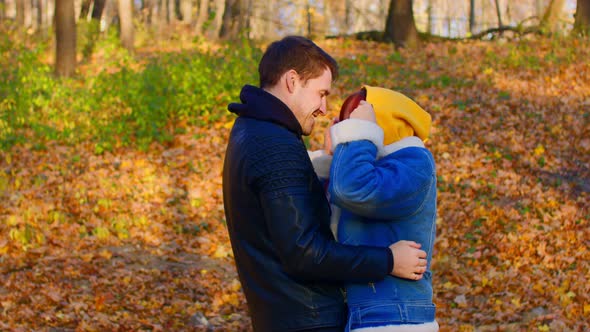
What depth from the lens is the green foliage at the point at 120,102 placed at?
12.7 m

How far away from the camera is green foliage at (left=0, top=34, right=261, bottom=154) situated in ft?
41.7

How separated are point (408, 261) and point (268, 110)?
2.58ft

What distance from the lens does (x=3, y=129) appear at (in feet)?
→ 41.0

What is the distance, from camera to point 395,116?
109 inches

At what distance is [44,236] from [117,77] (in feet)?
21.0

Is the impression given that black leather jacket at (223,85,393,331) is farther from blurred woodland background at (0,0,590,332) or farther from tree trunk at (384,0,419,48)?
tree trunk at (384,0,419,48)

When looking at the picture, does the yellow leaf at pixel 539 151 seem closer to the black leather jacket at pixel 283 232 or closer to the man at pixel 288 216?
the man at pixel 288 216

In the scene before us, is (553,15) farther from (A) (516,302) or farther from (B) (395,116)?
(B) (395,116)

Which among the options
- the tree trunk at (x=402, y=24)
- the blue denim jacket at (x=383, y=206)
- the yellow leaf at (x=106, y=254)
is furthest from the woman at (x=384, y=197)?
the tree trunk at (x=402, y=24)

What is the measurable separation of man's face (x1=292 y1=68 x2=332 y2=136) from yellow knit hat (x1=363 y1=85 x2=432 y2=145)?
24 centimetres

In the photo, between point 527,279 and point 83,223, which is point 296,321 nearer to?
point 527,279

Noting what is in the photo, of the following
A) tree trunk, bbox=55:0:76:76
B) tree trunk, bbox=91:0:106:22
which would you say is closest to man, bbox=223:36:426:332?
tree trunk, bbox=55:0:76:76

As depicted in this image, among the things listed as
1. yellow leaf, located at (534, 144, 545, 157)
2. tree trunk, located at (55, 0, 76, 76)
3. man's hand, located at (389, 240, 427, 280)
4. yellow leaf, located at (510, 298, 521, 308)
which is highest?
tree trunk, located at (55, 0, 76, 76)

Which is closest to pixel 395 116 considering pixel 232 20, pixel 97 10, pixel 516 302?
pixel 516 302
